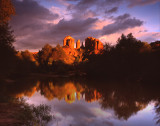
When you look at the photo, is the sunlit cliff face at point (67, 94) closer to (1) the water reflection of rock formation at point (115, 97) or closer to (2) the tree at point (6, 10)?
(1) the water reflection of rock formation at point (115, 97)

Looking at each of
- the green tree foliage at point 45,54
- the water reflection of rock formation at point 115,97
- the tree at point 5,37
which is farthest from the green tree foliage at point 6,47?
the green tree foliage at point 45,54

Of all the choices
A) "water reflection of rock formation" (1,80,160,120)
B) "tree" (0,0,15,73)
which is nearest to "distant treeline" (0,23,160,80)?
"tree" (0,0,15,73)

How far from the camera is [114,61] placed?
53.2 metres

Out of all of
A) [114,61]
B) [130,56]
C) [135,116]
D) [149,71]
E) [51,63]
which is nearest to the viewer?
[135,116]

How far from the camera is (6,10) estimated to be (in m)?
20.8

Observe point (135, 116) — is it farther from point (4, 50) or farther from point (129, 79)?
point (129, 79)

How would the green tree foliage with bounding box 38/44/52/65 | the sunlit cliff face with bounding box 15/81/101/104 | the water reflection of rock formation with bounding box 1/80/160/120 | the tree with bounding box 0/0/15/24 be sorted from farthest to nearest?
the green tree foliage with bounding box 38/44/52/65, the tree with bounding box 0/0/15/24, the sunlit cliff face with bounding box 15/81/101/104, the water reflection of rock formation with bounding box 1/80/160/120

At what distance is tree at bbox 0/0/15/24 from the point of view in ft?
66.9

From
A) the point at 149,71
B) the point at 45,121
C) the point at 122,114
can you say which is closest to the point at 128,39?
the point at 149,71

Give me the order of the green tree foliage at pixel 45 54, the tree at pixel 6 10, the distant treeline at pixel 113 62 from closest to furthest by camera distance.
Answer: the tree at pixel 6 10 → the distant treeline at pixel 113 62 → the green tree foliage at pixel 45 54

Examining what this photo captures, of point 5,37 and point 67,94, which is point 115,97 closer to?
point 67,94

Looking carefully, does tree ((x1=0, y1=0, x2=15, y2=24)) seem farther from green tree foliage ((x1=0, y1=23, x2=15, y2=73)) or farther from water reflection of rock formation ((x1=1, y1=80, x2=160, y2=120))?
water reflection of rock formation ((x1=1, y1=80, x2=160, y2=120))

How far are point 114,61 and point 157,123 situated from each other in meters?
43.6

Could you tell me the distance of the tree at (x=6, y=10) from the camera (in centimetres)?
2038
